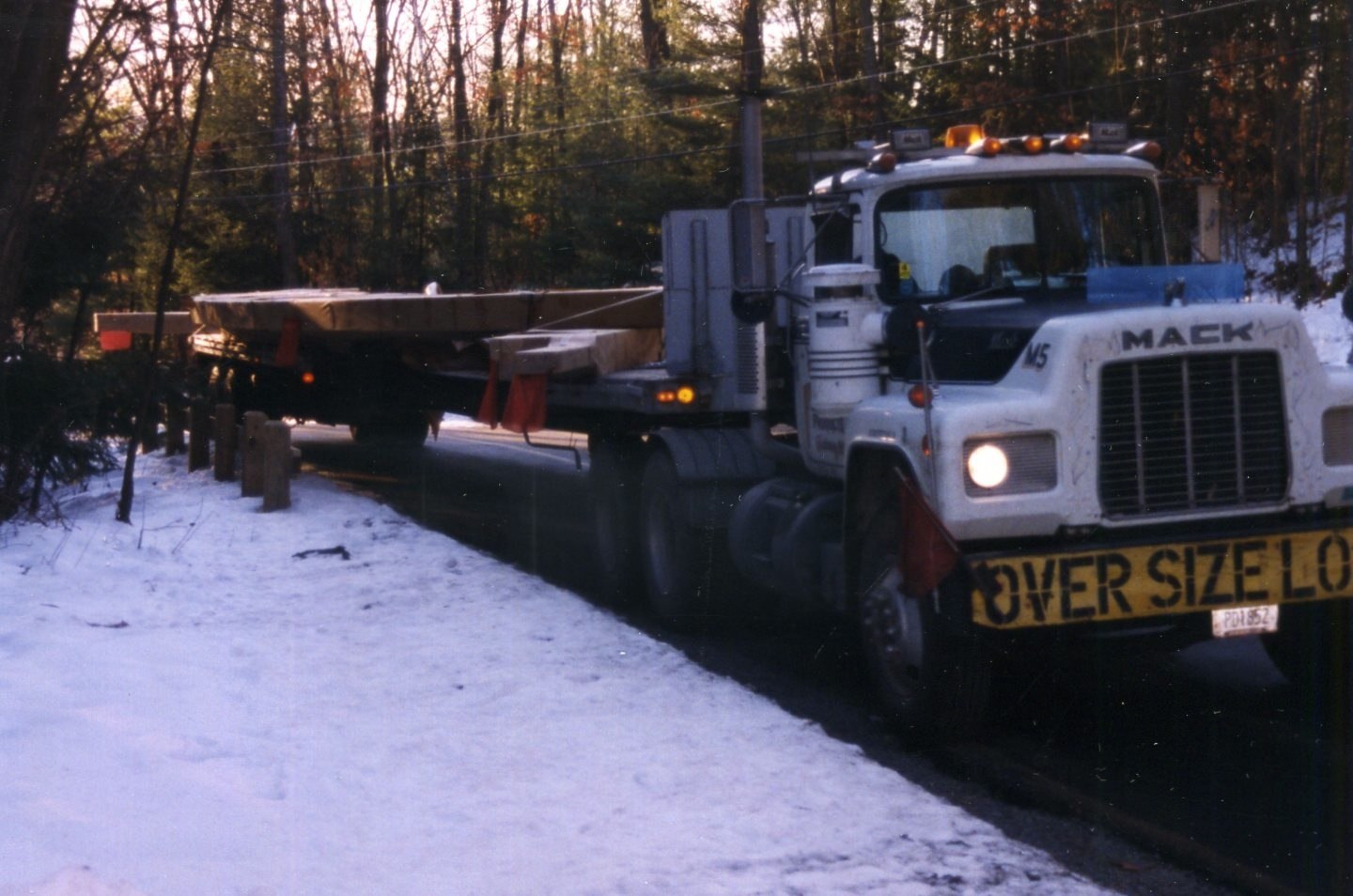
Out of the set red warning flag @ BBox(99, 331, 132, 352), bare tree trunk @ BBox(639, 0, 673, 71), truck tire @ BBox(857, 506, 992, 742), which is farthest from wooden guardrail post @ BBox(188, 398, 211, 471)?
bare tree trunk @ BBox(639, 0, 673, 71)

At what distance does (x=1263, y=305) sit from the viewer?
6.56 metres

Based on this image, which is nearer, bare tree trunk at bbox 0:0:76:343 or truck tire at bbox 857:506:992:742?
truck tire at bbox 857:506:992:742

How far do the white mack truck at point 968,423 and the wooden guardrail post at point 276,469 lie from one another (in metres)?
3.93

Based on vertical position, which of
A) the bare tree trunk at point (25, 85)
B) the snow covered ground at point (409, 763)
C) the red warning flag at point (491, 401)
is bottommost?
the snow covered ground at point (409, 763)

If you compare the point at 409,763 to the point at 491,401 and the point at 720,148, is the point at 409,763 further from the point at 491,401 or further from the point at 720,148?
the point at 720,148

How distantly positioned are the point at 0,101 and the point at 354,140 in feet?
113

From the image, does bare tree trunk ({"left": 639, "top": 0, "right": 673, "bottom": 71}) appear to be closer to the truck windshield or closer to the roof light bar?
the roof light bar

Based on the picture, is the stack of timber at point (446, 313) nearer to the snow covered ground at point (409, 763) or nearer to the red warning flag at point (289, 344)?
the red warning flag at point (289, 344)

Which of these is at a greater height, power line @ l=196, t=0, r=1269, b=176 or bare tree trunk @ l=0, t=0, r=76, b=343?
power line @ l=196, t=0, r=1269, b=176

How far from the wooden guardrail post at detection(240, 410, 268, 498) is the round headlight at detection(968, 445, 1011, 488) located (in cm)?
1060

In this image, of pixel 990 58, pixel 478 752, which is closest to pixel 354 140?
pixel 990 58

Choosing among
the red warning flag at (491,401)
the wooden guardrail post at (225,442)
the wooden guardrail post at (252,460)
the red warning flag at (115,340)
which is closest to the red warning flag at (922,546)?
the red warning flag at (491,401)

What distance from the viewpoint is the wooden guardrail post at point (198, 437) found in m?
18.8

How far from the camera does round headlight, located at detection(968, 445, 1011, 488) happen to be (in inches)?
248
